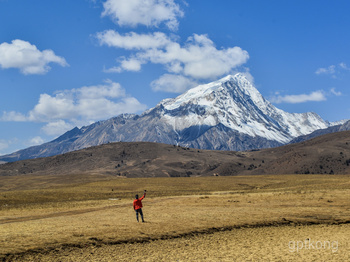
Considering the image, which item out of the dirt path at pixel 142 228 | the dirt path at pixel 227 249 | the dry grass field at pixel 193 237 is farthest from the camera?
the dirt path at pixel 142 228

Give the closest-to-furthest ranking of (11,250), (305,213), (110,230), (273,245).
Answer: (11,250) < (273,245) < (110,230) < (305,213)

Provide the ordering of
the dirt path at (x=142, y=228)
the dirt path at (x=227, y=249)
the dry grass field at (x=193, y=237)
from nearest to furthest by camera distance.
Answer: the dirt path at (x=227, y=249), the dry grass field at (x=193, y=237), the dirt path at (x=142, y=228)

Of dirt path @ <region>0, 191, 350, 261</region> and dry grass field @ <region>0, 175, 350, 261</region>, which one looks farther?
dirt path @ <region>0, 191, 350, 261</region>

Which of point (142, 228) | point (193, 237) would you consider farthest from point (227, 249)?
point (142, 228)

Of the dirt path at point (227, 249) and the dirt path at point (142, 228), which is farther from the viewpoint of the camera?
the dirt path at point (142, 228)

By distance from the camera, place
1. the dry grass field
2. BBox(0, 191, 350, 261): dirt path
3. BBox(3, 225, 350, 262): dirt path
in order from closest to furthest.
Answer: BBox(3, 225, 350, 262): dirt path → the dry grass field → BBox(0, 191, 350, 261): dirt path

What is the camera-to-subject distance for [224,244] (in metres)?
24.9

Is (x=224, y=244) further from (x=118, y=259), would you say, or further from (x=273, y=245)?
(x=118, y=259)

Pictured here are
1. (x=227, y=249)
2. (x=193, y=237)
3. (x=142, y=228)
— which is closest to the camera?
(x=227, y=249)

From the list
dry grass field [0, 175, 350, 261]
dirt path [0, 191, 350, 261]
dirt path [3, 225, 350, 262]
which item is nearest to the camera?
dirt path [3, 225, 350, 262]

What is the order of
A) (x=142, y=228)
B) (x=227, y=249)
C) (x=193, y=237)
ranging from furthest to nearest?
(x=142, y=228), (x=193, y=237), (x=227, y=249)

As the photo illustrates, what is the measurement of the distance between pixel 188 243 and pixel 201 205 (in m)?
21.0

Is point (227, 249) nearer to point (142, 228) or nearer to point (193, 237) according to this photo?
point (193, 237)

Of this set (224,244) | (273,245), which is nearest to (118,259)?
(224,244)
